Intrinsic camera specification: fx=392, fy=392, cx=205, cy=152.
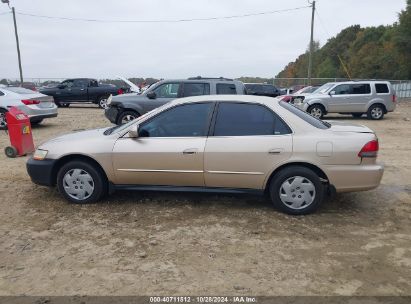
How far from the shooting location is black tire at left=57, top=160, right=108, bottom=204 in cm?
516

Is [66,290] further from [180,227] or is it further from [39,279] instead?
[180,227]

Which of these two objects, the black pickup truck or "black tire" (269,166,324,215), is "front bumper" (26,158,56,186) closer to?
"black tire" (269,166,324,215)

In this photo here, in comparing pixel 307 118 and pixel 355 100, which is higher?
pixel 307 118

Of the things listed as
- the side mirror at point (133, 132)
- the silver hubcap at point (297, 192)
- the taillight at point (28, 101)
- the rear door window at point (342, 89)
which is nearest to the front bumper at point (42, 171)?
the side mirror at point (133, 132)

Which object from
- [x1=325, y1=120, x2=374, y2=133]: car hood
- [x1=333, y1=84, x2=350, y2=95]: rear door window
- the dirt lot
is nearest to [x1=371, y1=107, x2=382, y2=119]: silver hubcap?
[x1=333, y1=84, x2=350, y2=95]: rear door window

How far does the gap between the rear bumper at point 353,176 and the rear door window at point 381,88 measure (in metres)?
13.4

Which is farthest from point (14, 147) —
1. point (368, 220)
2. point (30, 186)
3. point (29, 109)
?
point (368, 220)

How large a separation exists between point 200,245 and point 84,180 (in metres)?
2.03

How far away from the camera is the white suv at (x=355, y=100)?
16656mm

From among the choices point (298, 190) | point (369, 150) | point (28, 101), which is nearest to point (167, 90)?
point (28, 101)

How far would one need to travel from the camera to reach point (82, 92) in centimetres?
2208

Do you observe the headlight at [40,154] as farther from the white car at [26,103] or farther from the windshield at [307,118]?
the white car at [26,103]

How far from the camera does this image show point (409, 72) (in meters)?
46.9

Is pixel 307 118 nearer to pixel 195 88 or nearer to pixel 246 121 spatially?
pixel 246 121
